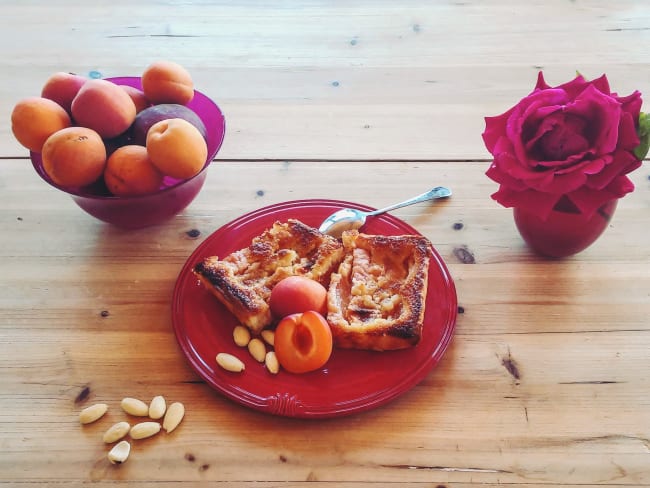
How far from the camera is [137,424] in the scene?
0.90 meters

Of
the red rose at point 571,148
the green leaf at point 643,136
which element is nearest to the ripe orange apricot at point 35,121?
the red rose at point 571,148

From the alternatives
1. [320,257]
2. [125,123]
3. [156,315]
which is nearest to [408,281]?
[320,257]

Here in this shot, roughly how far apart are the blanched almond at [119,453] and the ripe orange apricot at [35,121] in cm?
49

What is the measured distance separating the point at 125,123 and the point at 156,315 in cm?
31

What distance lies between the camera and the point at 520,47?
1.55 m

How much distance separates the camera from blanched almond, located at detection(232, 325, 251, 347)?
37.8 inches

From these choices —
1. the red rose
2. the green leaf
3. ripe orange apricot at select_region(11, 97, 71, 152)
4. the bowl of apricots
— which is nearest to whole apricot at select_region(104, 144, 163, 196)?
the bowl of apricots

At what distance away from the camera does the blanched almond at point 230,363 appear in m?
0.92

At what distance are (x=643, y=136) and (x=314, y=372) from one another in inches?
22.5

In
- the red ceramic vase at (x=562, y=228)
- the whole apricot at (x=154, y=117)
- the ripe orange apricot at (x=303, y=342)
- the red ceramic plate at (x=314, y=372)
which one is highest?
the whole apricot at (x=154, y=117)

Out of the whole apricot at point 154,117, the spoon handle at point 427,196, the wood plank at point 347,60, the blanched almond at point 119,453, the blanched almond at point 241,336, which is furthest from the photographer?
the wood plank at point 347,60

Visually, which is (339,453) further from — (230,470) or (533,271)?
(533,271)

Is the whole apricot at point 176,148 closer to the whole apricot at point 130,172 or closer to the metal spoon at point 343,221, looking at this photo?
the whole apricot at point 130,172

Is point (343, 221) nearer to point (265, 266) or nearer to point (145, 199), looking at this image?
point (265, 266)
